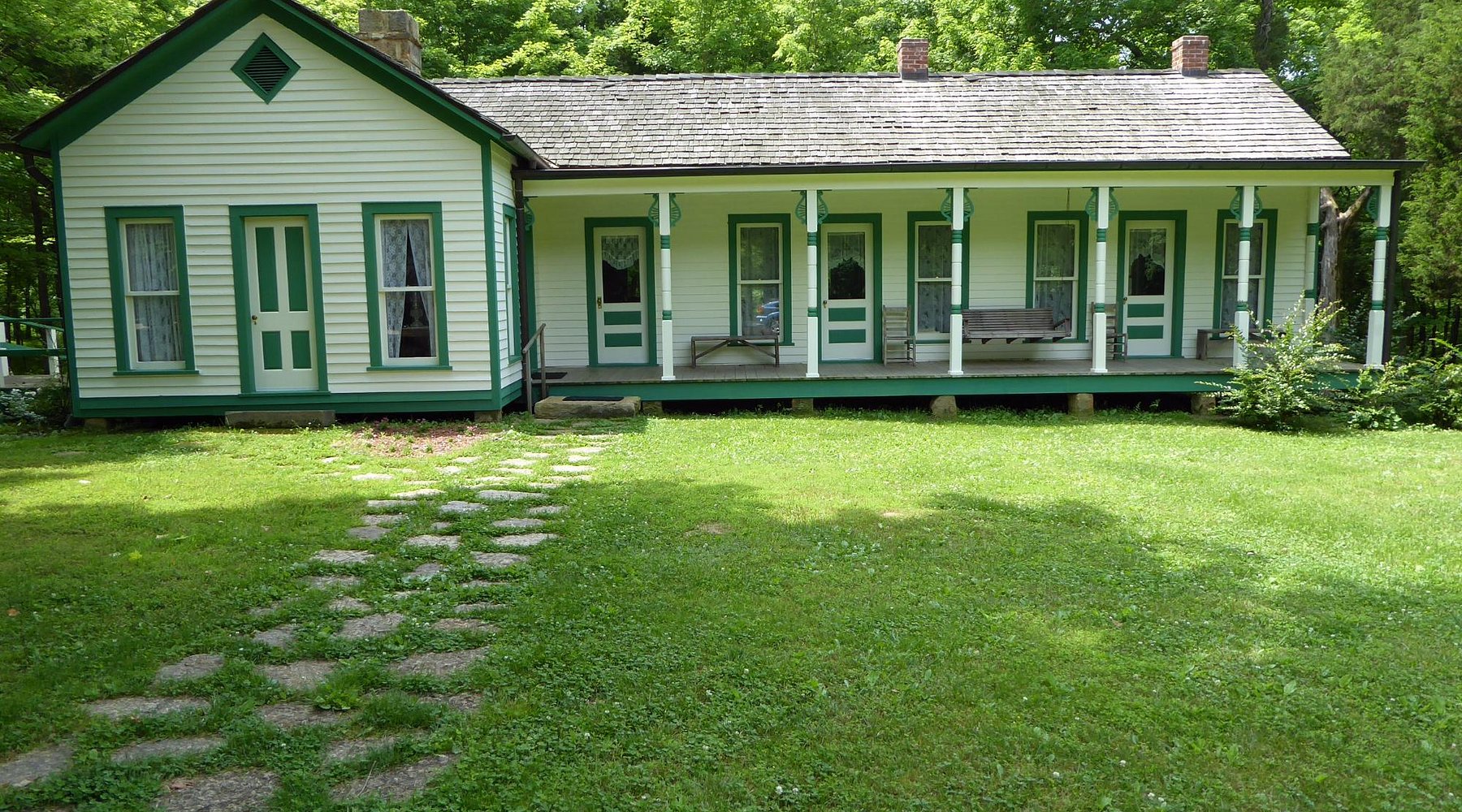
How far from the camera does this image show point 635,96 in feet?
51.0

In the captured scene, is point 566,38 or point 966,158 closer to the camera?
point 966,158

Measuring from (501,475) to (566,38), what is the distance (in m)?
23.5

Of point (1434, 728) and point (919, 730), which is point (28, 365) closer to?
point (919, 730)

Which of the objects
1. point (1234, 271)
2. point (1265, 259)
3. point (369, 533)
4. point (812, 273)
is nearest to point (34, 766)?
point (369, 533)

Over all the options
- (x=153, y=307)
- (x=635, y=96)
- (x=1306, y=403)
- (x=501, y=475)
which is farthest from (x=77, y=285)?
(x=1306, y=403)

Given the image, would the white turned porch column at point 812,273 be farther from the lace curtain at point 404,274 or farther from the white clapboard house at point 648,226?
the lace curtain at point 404,274

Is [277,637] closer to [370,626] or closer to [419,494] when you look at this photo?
[370,626]

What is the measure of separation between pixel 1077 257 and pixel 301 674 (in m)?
13.2

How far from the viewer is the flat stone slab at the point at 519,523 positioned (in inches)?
279

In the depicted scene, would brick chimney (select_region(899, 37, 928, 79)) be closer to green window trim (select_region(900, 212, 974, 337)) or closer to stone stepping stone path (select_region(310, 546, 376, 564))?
green window trim (select_region(900, 212, 974, 337))

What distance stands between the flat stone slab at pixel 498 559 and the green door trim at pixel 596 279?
8723 mm

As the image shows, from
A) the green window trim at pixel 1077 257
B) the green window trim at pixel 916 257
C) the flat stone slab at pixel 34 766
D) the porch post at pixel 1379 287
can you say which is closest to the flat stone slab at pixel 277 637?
the flat stone slab at pixel 34 766

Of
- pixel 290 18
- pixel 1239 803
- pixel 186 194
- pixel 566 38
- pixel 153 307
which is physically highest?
pixel 566 38

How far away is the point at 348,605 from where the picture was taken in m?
5.41
